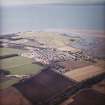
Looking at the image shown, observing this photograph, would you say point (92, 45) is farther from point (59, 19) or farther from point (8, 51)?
point (8, 51)

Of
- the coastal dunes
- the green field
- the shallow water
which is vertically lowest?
the green field

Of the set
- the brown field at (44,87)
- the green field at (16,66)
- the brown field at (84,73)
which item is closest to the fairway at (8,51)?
the green field at (16,66)

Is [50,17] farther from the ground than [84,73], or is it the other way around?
[50,17]

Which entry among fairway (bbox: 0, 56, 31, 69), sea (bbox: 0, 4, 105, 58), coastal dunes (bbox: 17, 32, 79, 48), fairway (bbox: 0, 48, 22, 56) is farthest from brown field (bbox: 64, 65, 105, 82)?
fairway (bbox: 0, 48, 22, 56)

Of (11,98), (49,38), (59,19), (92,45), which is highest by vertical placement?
(59,19)

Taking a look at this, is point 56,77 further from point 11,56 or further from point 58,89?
point 11,56

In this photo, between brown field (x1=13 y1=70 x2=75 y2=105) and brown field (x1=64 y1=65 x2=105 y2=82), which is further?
brown field (x1=64 y1=65 x2=105 y2=82)

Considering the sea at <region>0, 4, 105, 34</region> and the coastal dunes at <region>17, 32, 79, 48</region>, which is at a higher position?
the sea at <region>0, 4, 105, 34</region>

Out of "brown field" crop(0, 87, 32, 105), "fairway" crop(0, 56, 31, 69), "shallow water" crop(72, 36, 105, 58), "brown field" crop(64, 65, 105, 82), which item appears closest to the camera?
"brown field" crop(0, 87, 32, 105)

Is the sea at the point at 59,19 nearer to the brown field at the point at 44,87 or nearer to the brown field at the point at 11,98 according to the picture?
the brown field at the point at 44,87

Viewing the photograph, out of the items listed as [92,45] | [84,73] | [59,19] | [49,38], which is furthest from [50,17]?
[84,73]

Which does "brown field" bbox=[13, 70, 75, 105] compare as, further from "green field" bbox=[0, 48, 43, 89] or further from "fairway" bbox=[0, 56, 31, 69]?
"fairway" bbox=[0, 56, 31, 69]
